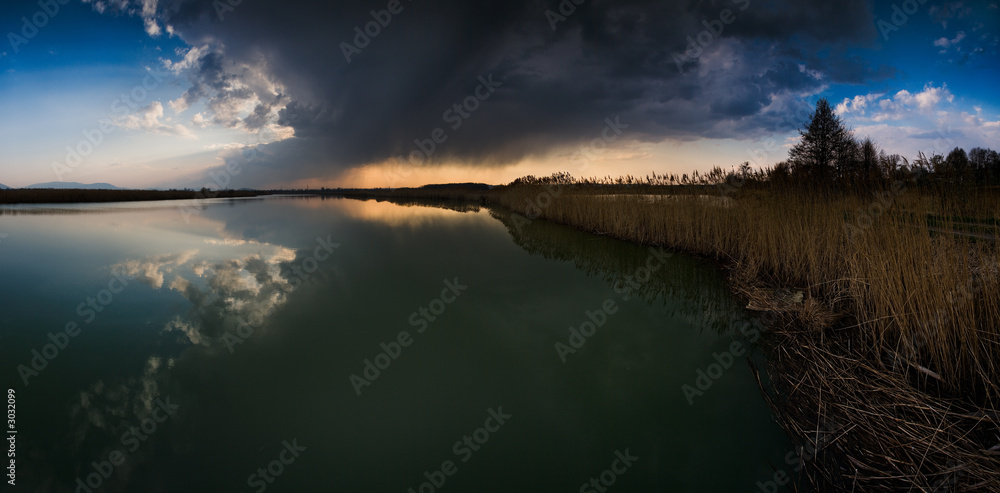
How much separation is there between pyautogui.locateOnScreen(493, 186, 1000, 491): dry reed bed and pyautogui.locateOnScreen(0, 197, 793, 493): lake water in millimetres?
358

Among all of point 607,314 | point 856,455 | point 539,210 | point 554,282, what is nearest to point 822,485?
point 856,455

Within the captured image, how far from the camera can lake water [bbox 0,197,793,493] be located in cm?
188

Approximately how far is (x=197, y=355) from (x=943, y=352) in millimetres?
5123

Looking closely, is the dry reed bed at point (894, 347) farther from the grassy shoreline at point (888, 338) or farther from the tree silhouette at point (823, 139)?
the tree silhouette at point (823, 139)

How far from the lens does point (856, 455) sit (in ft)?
6.04

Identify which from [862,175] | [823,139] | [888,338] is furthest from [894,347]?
[823,139]

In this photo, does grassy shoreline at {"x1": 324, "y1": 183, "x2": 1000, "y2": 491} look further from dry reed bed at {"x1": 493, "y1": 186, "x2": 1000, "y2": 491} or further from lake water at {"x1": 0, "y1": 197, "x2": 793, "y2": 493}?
lake water at {"x1": 0, "y1": 197, "x2": 793, "y2": 493}

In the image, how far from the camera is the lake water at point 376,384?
74.1 inches

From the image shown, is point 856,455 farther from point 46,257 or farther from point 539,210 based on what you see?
point 539,210

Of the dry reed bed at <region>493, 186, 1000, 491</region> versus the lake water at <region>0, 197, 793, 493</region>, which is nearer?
the dry reed bed at <region>493, 186, 1000, 491</region>

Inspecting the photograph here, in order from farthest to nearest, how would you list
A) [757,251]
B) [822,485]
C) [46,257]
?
[46,257] < [757,251] < [822,485]

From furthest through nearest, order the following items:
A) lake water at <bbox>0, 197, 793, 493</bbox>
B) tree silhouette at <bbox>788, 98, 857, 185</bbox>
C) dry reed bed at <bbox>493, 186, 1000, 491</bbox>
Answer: tree silhouette at <bbox>788, 98, 857, 185</bbox>
lake water at <bbox>0, 197, 793, 493</bbox>
dry reed bed at <bbox>493, 186, 1000, 491</bbox>

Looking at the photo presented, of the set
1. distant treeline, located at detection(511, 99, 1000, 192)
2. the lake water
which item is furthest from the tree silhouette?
the lake water

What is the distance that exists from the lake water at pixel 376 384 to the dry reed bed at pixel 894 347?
358 mm
